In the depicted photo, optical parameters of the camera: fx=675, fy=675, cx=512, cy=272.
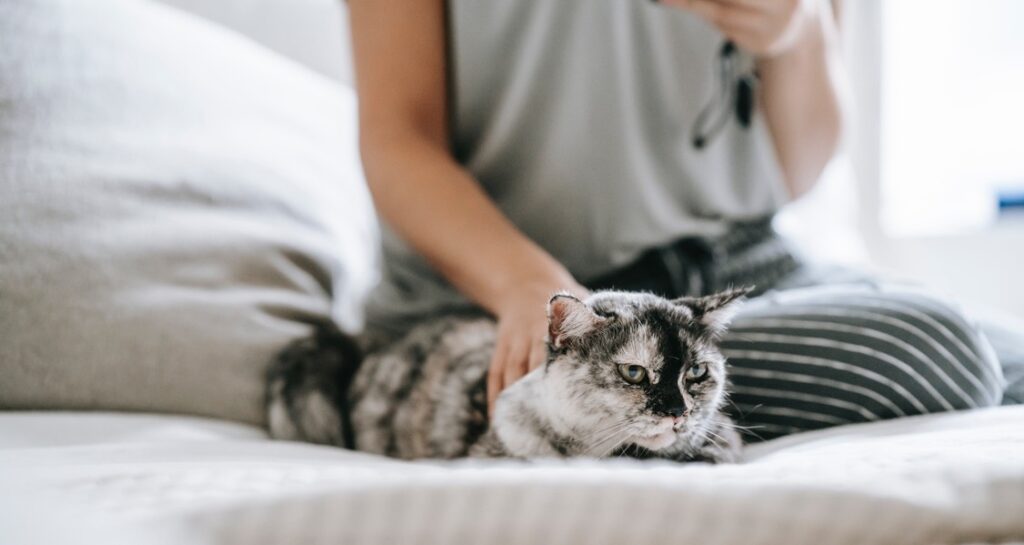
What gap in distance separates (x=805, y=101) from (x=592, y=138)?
0.32 meters

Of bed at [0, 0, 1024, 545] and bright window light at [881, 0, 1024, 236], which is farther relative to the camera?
bright window light at [881, 0, 1024, 236]

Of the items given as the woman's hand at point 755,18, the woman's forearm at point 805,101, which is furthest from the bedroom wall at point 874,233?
the woman's hand at point 755,18

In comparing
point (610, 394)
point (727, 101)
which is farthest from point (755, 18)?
point (610, 394)

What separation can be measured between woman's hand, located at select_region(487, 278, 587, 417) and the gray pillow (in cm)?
34

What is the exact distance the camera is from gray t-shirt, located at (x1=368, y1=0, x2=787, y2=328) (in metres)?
0.95

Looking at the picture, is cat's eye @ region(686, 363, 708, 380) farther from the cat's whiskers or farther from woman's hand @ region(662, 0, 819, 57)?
woman's hand @ region(662, 0, 819, 57)

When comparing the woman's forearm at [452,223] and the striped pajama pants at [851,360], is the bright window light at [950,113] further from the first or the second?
the woman's forearm at [452,223]

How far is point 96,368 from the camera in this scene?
0.75 metres

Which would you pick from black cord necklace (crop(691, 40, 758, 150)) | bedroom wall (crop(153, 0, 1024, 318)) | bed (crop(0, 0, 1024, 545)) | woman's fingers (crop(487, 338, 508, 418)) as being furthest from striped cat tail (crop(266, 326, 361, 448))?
bedroom wall (crop(153, 0, 1024, 318))

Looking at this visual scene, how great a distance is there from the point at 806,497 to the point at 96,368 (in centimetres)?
73

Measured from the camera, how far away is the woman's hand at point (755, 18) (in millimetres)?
782

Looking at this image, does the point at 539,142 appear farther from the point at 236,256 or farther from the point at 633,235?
the point at 236,256

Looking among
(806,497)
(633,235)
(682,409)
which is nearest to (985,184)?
(633,235)

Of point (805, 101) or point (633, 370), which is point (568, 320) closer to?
point (633, 370)
